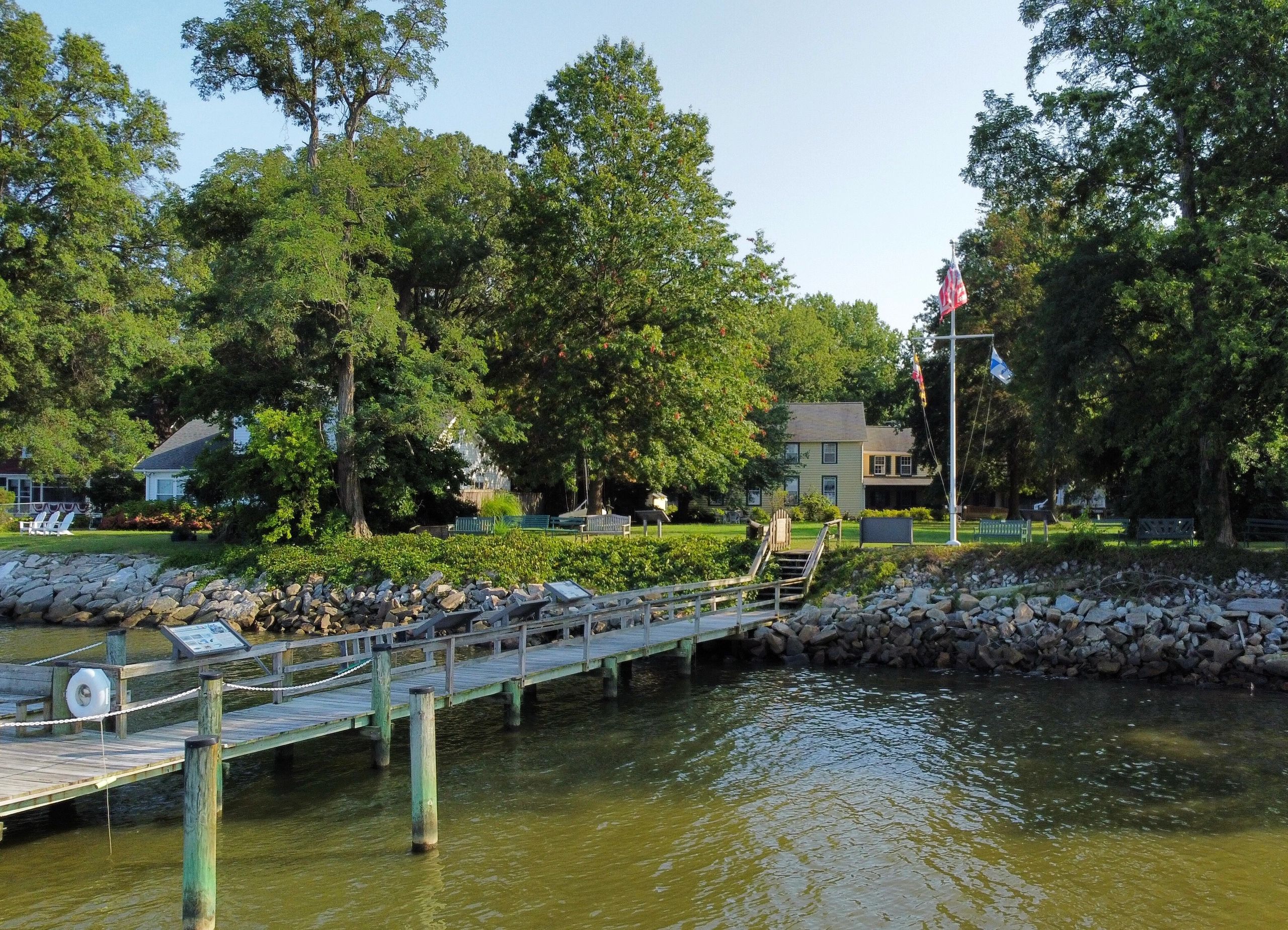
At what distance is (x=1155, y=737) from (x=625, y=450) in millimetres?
18600

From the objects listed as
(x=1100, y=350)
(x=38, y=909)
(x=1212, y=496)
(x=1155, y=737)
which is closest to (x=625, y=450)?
(x=1100, y=350)

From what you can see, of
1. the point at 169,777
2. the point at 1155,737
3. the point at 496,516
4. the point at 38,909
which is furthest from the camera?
the point at 496,516

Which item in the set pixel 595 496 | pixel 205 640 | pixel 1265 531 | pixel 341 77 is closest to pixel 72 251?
pixel 341 77

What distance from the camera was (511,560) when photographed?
29.8 meters

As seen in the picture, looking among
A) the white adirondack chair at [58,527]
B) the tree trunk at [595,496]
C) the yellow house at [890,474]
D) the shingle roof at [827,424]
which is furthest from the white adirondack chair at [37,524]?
the yellow house at [890,474]

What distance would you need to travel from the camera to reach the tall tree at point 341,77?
30141 mm

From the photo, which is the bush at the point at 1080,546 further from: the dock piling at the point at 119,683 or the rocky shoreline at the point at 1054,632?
the dock piling at the point at 119,683

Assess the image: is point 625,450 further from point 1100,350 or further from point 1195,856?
point 1195,856

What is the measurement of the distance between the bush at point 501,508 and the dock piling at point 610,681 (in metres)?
15.3

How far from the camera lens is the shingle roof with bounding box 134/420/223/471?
5594 cm

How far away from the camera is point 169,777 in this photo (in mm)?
14055

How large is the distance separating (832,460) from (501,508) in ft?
98.6

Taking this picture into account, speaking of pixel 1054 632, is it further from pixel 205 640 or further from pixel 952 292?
pixel 205 640

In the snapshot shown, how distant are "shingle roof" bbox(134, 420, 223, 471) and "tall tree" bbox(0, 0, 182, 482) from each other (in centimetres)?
1930
